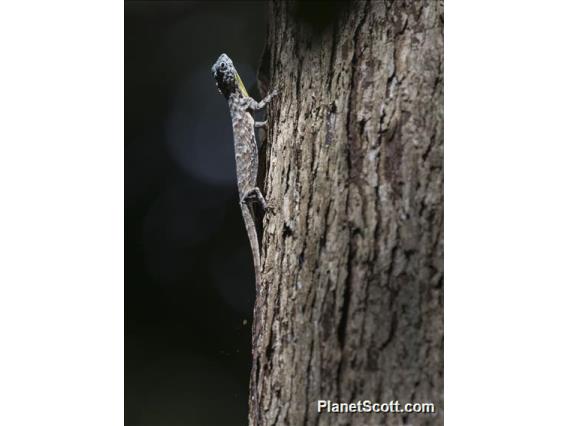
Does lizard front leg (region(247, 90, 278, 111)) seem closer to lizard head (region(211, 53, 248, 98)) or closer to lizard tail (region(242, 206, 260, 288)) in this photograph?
lizard head (region(211, 53, 248, 98))

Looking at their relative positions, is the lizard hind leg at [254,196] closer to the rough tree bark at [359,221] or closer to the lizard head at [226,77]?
the rough tree bark at [359,221]

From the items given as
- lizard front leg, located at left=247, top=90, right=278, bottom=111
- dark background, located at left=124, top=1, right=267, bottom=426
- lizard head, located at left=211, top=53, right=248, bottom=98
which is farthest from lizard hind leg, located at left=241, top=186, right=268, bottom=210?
lizard head, located at left=211, top=53, right=248, bottom=98

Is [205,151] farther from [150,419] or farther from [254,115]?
[150,419]

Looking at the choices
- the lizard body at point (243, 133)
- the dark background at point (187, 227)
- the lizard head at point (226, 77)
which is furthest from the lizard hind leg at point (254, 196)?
the lizard head at point (226, 77)

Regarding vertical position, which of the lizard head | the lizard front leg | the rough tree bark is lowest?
the rough tree bark

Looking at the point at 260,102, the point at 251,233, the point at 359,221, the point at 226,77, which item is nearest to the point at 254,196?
the point at 251,233

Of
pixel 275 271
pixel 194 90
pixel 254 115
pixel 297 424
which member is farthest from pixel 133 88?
pixel 297 424
